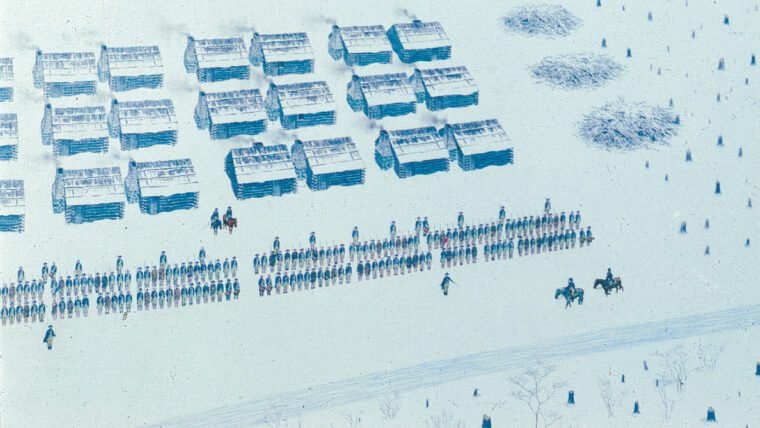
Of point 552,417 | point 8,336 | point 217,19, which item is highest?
point 217,19

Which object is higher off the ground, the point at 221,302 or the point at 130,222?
the point at 130,222

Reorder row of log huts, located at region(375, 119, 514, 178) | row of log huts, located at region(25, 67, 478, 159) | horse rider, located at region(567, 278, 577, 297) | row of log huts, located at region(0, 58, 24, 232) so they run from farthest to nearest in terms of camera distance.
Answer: row of log huts, located at region(375, 119, 514, 178)
row of log huts, located at region(25, 67, 478, 159)
row of log huts, located at region(0, 58, 24, 232)
horse rider, located at region(567, 278, 577, 297)

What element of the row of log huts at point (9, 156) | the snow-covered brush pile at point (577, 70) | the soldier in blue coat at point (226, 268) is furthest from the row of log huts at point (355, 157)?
the row of log huts at point (9, 156)

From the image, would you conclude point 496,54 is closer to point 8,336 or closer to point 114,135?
point 114,135

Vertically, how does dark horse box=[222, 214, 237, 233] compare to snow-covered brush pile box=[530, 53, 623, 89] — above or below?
below

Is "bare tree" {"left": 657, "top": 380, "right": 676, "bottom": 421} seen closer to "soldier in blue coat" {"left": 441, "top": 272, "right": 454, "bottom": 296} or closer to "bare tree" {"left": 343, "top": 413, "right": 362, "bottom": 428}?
"soldier in blue coat" {"left": 441, "top": 272, "right": 454, "bottom": 296}

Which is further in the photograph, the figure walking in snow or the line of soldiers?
the figure walking in snow

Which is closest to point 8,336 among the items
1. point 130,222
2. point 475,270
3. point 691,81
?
point 130,222

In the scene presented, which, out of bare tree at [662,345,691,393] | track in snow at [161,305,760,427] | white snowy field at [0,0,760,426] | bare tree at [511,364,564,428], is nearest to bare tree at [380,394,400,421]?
track in snow at [161,305,760,427]
